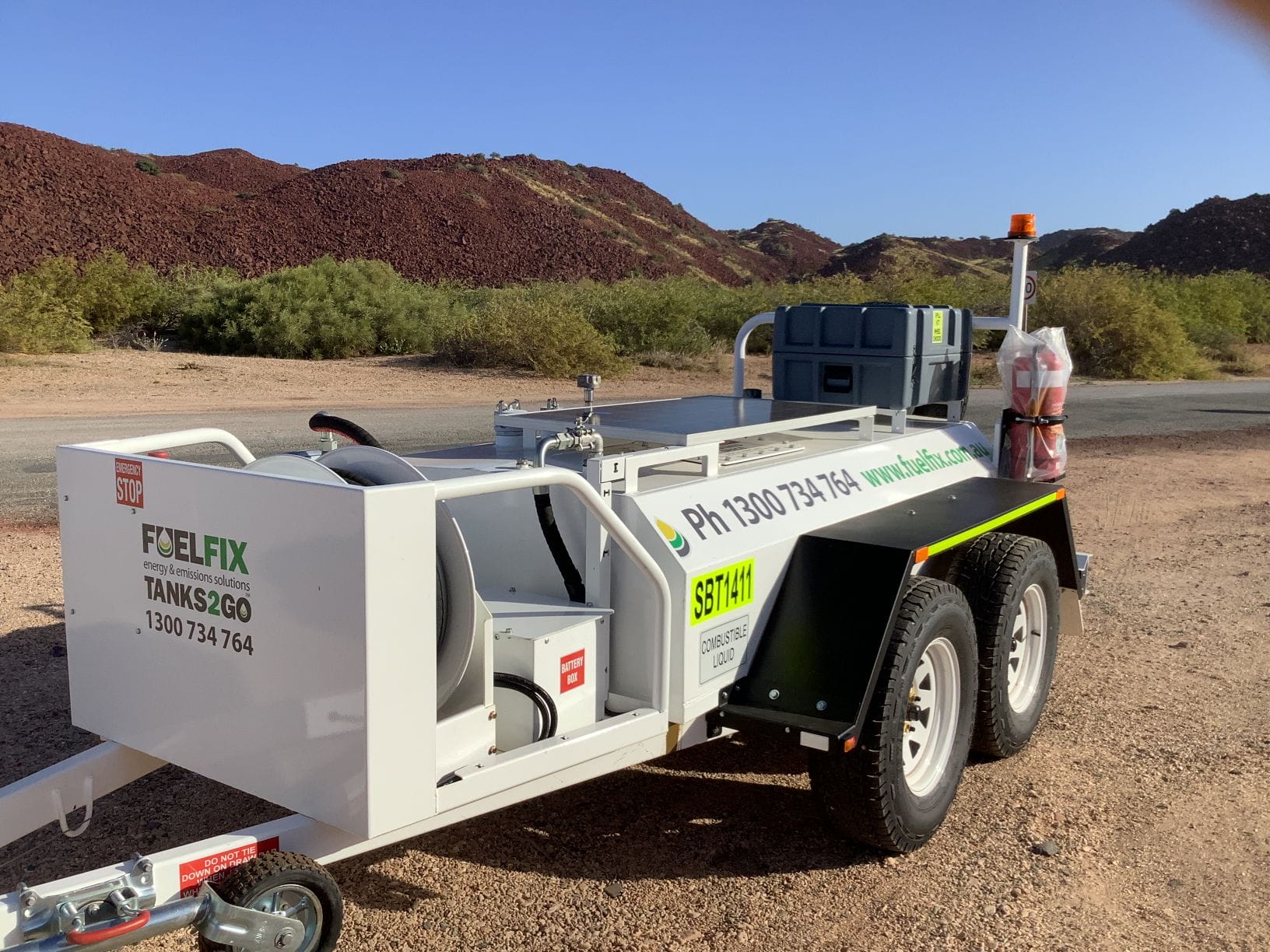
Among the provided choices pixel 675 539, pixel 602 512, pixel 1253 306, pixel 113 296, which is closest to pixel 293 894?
pixel 602 512

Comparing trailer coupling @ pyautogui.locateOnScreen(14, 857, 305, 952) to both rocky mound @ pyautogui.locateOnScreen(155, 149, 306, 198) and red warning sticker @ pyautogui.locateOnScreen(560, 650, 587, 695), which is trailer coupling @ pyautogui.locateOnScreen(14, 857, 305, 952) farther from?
rocky mound @ pyautogui.locateOnScreen(155, 149, 306, 198)

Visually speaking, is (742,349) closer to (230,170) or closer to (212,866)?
(212,866)

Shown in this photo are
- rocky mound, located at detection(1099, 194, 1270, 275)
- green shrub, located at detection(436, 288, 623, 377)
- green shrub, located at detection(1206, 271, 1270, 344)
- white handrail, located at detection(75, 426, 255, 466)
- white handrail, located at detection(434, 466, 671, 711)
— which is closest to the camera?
white handrail, located at detection(434, 466, 671, 711)

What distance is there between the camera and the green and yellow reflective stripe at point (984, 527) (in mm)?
3652

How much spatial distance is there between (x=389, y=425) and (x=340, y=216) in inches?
2062

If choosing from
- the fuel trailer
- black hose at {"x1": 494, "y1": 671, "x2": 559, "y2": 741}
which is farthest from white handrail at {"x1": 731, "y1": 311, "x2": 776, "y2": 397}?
black hose at {"x1": 494, "y1": 671, "x2": 559, "y2": 741}

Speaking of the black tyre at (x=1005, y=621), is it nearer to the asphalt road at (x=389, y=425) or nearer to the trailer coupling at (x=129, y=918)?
the trailer coupling at (x=129, y=918)

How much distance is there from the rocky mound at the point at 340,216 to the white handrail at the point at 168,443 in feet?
171

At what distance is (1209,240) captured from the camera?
76.4 metres

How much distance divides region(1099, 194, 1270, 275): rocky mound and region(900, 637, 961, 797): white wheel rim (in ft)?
250

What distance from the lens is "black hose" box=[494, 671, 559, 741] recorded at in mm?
3072

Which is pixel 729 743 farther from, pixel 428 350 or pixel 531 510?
pixel 428 350

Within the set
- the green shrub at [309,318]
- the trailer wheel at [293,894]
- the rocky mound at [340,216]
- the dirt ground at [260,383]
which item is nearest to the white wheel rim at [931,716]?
the trailer wheel at [293,894]

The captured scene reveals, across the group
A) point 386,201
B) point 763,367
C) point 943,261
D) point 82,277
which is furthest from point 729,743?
point 943,261
